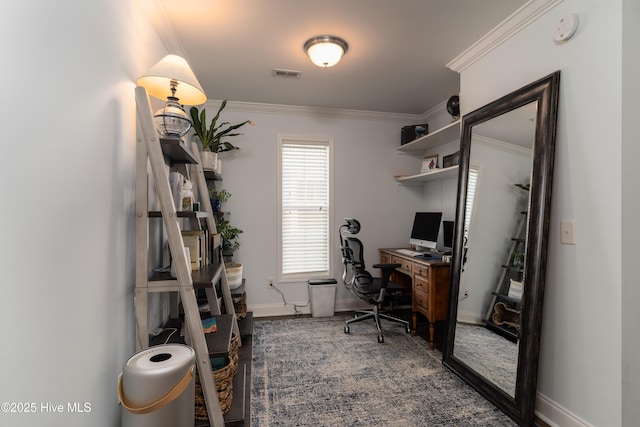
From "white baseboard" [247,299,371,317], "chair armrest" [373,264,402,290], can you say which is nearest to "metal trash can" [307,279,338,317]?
"white baseboard" [247,299,371,317]

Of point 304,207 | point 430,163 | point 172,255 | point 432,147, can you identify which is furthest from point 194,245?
point 432,147

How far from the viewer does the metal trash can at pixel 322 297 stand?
354 cm

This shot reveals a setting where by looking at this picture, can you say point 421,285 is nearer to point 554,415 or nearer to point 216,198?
point 554,415

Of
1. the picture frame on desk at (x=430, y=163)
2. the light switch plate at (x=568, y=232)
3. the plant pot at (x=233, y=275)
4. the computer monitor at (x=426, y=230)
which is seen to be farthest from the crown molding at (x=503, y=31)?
the plant pot at (x=233, y=275)

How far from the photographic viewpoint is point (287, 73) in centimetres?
277

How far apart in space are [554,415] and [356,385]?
1170mm

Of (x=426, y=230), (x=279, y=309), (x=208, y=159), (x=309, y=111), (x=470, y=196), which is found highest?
(x=309, y=111)

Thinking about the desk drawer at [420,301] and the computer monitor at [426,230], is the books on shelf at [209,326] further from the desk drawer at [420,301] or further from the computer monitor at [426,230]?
the computer monitor at [426,230]

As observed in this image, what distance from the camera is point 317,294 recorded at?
139 inches

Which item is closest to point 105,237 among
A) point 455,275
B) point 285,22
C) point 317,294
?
point 285,22

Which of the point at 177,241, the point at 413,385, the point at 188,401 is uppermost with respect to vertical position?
the point at 177,241

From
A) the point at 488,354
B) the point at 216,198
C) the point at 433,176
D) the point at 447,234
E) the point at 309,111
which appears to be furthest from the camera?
the point at 309,111

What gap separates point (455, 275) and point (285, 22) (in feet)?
7.36

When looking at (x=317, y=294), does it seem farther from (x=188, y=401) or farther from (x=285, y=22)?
(x=285, y=22)
